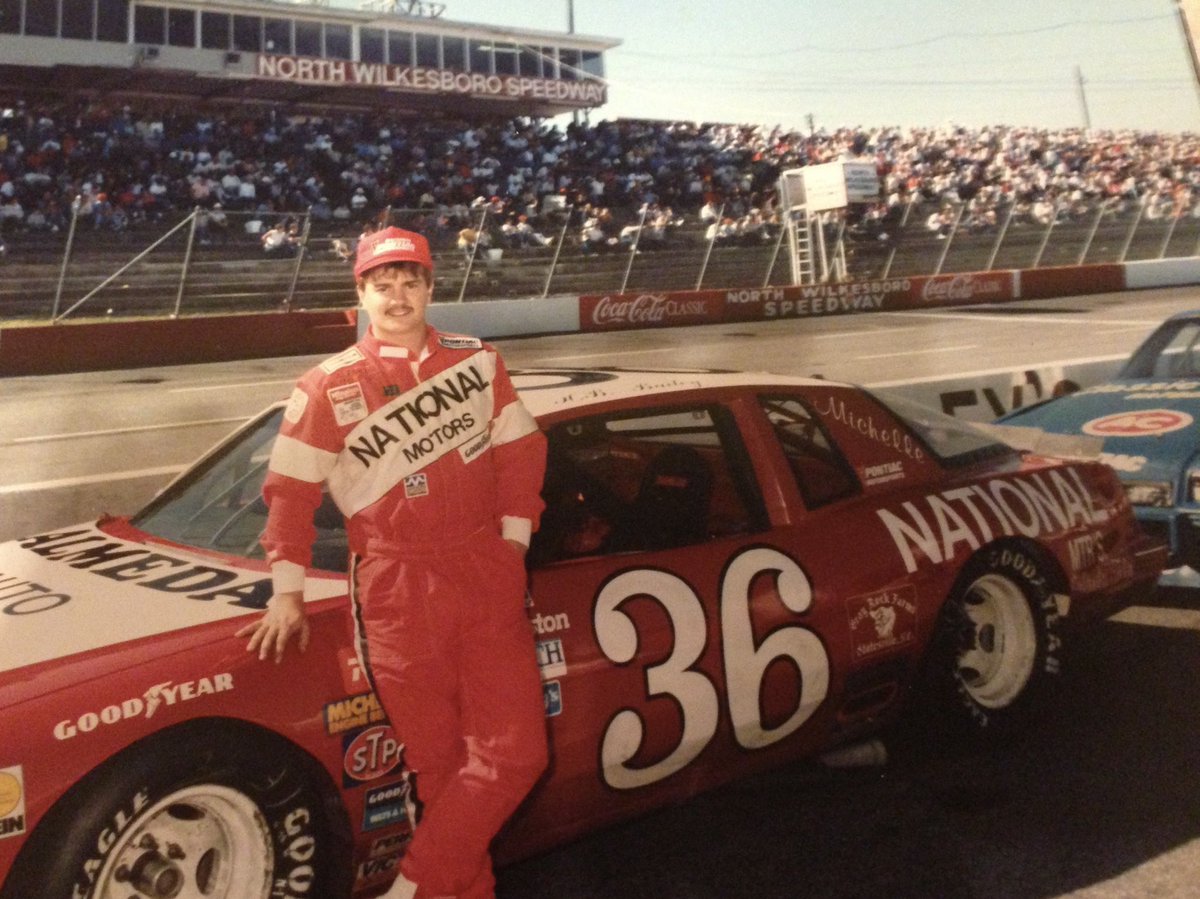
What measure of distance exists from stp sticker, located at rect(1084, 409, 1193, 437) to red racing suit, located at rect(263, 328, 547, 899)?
3926 millimetres

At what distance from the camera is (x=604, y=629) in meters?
2.88

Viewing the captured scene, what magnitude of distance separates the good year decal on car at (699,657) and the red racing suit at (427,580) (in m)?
0.39

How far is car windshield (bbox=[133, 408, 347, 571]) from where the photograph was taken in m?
2.95

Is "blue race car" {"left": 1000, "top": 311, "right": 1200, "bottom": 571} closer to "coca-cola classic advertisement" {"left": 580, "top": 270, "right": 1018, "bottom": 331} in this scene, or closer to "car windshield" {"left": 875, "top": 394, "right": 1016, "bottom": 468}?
"car windshield" {"left": 875, "top": 394, "right": 1016, "bottom": 468}

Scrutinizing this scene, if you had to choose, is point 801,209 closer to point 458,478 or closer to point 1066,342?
point 1066,342

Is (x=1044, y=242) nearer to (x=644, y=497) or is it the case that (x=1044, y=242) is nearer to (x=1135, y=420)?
(x=1135, y=420)

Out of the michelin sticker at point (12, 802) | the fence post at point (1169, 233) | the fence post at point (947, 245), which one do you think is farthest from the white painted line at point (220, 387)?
the fence post at point (1169, 233)

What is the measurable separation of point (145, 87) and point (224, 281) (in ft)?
70.5

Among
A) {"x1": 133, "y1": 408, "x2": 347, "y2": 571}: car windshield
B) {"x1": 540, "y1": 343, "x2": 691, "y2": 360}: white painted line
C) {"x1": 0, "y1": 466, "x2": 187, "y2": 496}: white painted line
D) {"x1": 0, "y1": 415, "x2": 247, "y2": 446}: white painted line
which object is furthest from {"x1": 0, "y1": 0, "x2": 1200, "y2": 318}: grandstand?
{"x1": 133, "y1": 408, "x2": 347, "y2": 571}: car windshield

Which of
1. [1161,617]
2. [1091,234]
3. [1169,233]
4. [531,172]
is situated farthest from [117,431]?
[1169,233]

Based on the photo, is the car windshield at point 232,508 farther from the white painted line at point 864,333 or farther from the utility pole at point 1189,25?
the white painted line at point 864,333

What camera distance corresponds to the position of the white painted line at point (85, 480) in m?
7.83

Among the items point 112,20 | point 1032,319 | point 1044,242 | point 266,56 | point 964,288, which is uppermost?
point 112,20

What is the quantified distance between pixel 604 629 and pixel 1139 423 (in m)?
3.73
